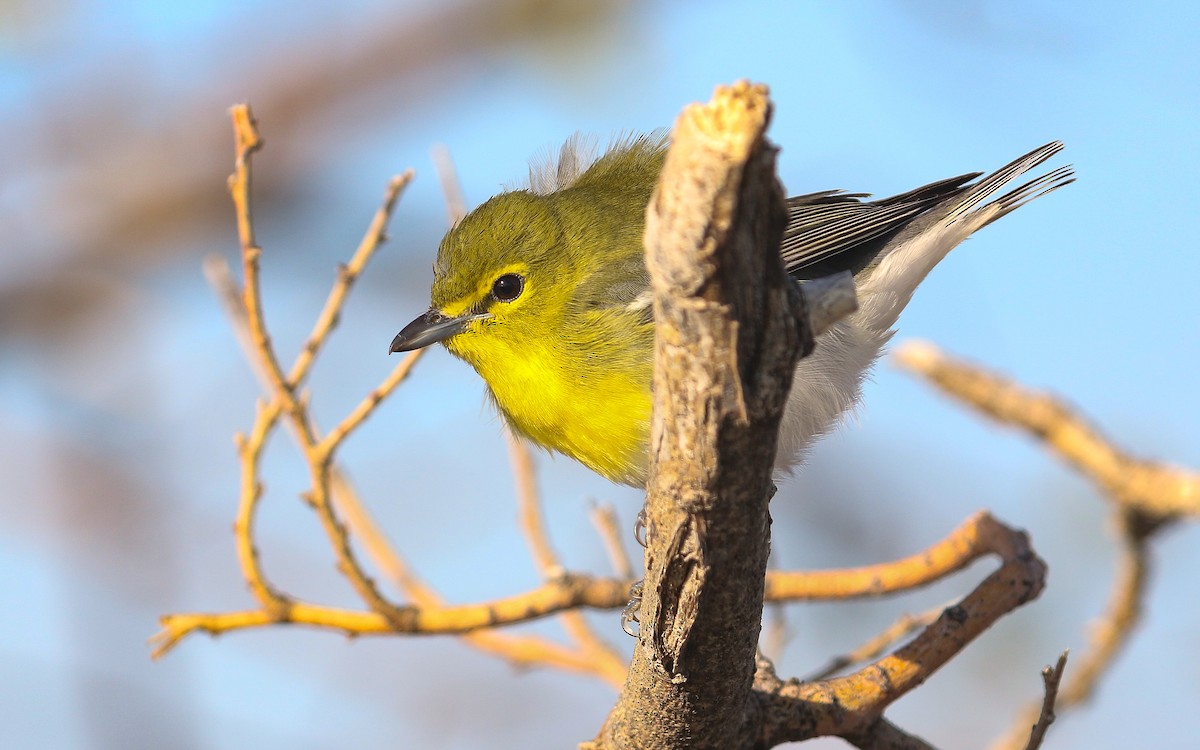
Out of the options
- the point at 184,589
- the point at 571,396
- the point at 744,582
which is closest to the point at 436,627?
the point at 571,396

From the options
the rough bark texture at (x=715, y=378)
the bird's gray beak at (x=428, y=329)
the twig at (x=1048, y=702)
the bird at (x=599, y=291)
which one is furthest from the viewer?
the bird's gray beak at (x=428, y=329)

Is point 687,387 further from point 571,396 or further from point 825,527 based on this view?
point 825,527

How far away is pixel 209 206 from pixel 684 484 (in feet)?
20.6

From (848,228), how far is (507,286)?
1.15 metres

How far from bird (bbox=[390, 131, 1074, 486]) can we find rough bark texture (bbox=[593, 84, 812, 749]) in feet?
4.33

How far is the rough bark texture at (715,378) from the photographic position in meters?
1.53

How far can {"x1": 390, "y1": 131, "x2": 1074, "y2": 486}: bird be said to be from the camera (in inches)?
133

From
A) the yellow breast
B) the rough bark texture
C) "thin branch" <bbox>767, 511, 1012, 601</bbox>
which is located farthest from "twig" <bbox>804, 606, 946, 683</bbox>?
the rough bark texture

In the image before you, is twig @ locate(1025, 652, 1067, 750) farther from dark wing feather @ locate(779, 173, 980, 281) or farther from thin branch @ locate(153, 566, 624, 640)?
dark wing feather @ locate(779, 173, 980, 281)

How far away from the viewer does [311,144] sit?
289 inches

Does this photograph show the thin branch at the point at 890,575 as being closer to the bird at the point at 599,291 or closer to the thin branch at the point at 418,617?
the bird at the point at 599,291

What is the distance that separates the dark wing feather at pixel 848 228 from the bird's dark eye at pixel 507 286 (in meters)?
0.88

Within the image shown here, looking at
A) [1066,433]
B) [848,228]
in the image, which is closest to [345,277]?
[848,228]

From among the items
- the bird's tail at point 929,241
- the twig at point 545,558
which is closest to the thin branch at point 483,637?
the twig at point 545,558
